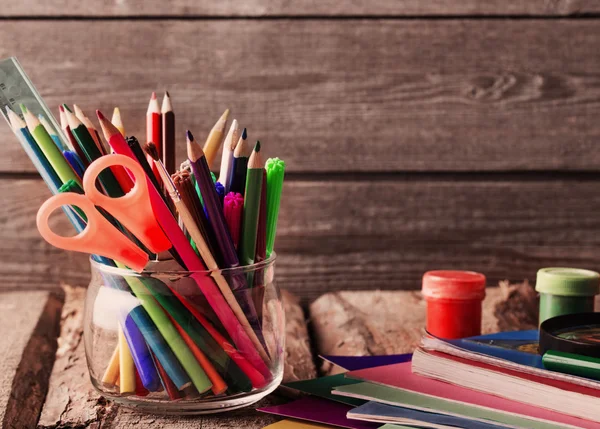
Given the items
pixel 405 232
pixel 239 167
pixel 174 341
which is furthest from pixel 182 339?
pixel 405 232

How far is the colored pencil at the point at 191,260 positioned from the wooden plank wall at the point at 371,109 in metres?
0.37

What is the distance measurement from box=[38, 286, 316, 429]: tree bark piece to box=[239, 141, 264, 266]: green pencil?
0.11 metres

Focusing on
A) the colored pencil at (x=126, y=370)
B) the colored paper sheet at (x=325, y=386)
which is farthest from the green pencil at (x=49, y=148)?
the colored paper sheet at (x=325, y=386)

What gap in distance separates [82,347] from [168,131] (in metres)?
0.24

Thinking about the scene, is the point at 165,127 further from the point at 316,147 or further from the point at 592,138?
the point at 592,138

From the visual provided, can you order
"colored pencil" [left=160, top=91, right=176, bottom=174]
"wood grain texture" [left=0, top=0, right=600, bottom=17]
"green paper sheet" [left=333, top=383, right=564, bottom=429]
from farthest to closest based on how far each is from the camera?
"wood grain texture" [left=0, top=0, right=600, bottom=17] < "colored pencil" [left=160, top=91, right=176, bottom=174] < "green paper sheet" [left=333, top=383, right=564, bottom=429]

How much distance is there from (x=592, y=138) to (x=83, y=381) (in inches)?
23.9

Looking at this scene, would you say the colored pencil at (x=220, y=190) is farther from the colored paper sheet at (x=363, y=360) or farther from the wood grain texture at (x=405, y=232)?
the wood grain texture at (x=405, y=232)

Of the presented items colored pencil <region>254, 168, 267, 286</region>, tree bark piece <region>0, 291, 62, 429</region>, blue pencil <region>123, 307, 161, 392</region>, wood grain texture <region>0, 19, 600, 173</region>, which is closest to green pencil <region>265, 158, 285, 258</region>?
colored pencil <region>254, 168, 267, 286</region>

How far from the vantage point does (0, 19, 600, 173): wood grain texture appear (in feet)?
2.61

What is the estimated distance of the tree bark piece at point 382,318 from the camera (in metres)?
0.65

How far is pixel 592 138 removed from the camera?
82 cm

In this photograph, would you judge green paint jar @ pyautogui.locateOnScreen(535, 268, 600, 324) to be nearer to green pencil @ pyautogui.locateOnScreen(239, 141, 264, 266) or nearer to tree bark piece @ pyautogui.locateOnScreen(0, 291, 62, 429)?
green pencil @ pyautogui.locateOnScreen(239, 141, 264, 266)

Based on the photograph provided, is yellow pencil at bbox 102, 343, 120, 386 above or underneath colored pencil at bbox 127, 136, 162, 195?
underneath
